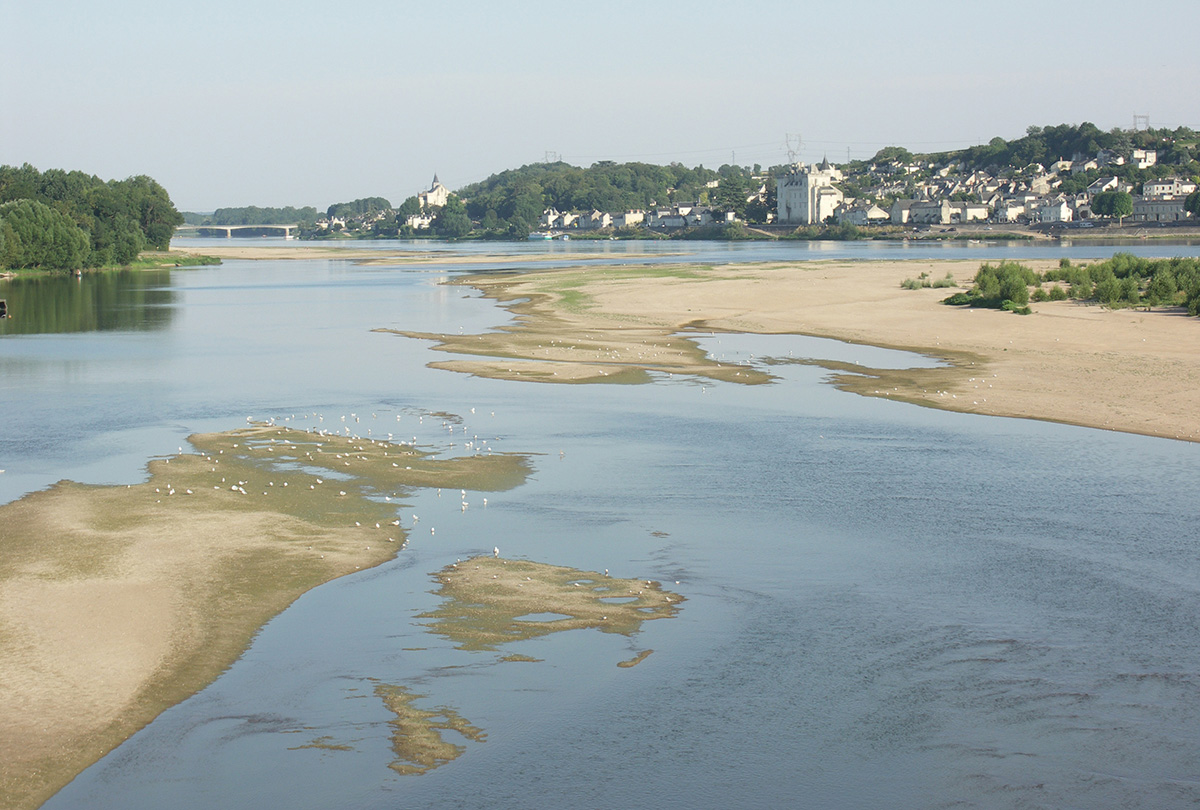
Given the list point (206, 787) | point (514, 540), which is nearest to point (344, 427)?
point (514, 540)

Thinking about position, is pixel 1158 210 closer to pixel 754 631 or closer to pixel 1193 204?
pixel 1193 204

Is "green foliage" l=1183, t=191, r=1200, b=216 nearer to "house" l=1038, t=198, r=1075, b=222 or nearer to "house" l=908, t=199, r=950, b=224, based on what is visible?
"house" l=1038, t=198, r=1075, b=222

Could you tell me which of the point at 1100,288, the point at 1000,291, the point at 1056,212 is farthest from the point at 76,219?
the point at 1056,212

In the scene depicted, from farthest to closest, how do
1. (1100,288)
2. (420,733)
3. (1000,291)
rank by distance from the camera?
(1000,291) → (1100,288) → (420,733)

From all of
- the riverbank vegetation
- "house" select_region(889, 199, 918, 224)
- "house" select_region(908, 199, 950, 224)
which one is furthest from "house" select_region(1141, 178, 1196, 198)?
the riverbank vegetation

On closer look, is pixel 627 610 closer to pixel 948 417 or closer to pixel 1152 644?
pixel 1152 644

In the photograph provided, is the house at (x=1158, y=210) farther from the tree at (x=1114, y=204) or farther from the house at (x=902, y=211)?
the house at (x=902, y=211)
